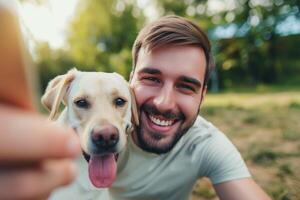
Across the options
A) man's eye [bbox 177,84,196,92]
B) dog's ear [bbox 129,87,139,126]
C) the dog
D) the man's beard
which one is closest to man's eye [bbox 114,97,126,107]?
the dog

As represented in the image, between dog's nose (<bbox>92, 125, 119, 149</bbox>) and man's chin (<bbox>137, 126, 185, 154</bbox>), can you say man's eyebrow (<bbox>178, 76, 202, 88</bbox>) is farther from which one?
dog's nose (<bbox>92, 125, 119, 149</bbox>)

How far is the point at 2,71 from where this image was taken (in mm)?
560

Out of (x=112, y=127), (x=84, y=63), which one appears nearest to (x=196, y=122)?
(x=112, y=127)

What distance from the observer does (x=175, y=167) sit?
305 cm

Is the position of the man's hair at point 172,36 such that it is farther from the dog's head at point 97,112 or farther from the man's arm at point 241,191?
the man's arm at point 241,191

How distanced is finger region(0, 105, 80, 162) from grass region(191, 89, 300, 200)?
3855mm

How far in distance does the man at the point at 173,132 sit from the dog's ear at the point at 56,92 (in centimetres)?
46

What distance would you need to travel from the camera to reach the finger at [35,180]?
60 cm

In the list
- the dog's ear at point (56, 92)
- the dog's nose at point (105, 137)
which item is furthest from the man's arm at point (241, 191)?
the dog's ear at point (56, 92)

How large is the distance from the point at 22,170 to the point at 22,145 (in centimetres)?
6

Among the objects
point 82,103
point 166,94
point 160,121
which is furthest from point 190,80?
point 82,103

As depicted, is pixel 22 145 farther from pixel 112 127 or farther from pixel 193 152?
pixel 193 152

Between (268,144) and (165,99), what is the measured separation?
4355 millimetres

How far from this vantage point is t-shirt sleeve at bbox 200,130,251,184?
3.01 meters
